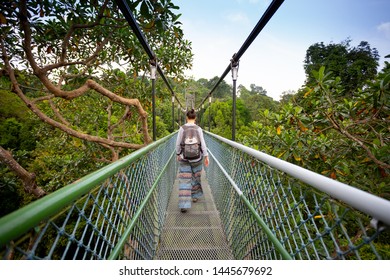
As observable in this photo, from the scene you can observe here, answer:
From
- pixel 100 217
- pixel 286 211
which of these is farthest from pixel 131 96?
pixel 286 211

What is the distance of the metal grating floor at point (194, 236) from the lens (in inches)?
79.1

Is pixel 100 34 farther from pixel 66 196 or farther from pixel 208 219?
pixel 66 196

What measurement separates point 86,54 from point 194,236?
4.21 metres

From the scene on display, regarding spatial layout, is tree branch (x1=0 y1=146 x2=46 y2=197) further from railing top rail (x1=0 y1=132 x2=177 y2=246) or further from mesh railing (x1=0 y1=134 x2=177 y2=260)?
railing top rail (x1=0 y1=132 x2=177 y2=246)

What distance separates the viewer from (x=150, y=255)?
183 centimetres

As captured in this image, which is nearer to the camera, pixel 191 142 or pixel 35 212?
pixel 35 212

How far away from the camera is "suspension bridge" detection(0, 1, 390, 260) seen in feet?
1.59

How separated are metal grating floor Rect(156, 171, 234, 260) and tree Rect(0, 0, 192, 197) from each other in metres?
1.38

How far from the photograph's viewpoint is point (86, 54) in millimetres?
4414

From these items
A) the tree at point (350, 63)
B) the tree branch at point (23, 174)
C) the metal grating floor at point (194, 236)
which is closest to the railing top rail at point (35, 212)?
the metal grating floor at point (194, 236)

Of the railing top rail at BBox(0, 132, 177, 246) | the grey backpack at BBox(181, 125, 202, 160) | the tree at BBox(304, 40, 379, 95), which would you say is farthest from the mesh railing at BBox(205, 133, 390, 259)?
the tree at BBox(304, 40, 379, 95)

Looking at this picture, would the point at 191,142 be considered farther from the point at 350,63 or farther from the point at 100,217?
the point at 350,63

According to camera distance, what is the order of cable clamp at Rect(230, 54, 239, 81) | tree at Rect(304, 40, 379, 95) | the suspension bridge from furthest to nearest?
tree at Rect(304, 40, 379, 95) < cable clamp at Rect(230, 54, 239, 81) < the suspension bridge

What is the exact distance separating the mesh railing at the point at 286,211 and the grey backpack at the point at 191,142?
0.37 m
